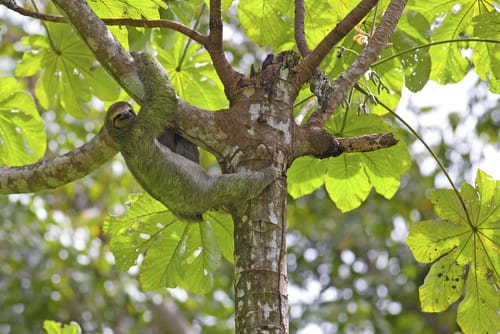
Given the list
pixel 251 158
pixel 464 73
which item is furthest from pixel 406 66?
pixel 251 158

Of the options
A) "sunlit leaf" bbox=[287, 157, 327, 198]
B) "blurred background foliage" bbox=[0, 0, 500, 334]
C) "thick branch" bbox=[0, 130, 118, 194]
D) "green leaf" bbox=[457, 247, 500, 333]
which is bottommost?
"green leaf" bbox=[457, 247, 500, 333]

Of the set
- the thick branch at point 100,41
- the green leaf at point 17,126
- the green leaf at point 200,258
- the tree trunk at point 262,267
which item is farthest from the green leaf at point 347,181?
the green leaf at point 17,126

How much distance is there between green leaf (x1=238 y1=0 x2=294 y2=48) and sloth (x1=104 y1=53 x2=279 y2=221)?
875 millimetres

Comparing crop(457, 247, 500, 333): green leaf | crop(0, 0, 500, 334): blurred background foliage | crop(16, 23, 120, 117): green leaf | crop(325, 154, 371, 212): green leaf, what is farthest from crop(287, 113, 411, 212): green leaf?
crop(0, 0, 500, 334): blurred background foliage

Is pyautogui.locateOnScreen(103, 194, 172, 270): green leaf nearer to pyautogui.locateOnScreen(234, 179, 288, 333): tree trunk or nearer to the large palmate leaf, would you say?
the large palmate leaf

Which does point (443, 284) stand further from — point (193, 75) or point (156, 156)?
point (193, 75)

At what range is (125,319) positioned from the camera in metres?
9.45

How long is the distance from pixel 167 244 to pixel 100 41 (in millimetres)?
1560

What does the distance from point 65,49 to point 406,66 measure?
2.04 meters

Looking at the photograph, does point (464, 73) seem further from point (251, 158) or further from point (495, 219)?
point (251, 158)

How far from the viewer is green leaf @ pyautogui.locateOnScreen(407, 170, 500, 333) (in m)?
3.62

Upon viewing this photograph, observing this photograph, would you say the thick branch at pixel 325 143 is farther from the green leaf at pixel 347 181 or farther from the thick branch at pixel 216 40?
the green leaf at pixel 347 181

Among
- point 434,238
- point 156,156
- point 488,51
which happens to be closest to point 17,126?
point 156,156

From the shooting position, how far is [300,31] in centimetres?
332
